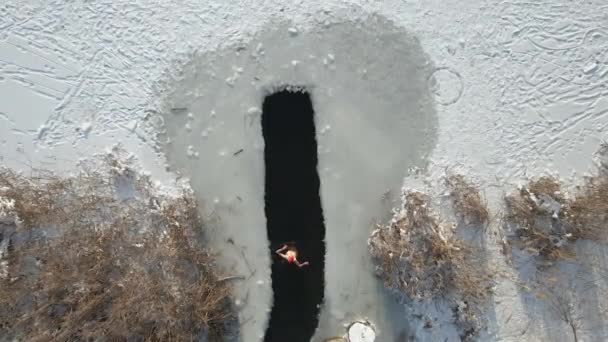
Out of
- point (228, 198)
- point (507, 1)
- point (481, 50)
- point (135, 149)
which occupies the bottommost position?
point (228, 198)

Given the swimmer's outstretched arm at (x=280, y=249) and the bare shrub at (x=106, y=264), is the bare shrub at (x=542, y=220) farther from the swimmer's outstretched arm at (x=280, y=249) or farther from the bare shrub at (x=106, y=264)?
the bare shrub at (x=106, y=264)

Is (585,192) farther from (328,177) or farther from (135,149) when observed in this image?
(135,149)

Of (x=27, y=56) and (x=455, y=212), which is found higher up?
(x=27, y=56)

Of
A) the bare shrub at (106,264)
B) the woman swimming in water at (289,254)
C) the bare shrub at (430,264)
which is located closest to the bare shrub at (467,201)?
the bare shrub at (430,264)

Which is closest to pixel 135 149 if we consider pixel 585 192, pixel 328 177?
pixel 328 177
